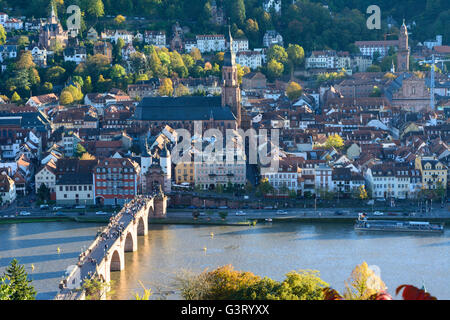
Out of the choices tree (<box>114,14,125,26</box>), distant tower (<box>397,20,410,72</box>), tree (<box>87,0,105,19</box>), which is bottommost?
distant tower (<box>397,20,410,72</box>)

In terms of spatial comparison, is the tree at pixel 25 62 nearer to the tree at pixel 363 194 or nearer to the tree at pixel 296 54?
the tree at pixel 296 54

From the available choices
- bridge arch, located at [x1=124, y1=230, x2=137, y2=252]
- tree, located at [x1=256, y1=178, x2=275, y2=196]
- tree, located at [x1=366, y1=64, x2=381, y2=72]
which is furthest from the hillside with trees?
bridge arch, located at [x1=124, y1=230, x2=137, y2=252]

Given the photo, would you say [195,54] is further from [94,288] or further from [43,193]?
[94,288]

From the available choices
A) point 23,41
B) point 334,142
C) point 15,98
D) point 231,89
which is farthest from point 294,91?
point 23,41

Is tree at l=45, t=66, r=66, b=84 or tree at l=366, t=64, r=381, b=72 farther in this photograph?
tree at l=366, t=64, r=381, b=72

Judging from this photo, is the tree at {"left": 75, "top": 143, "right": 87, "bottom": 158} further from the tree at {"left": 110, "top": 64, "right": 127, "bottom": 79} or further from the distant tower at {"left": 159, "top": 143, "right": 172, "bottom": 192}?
the tree at {"left": 110, "top": 64, "right": 127, "bottom": 79}

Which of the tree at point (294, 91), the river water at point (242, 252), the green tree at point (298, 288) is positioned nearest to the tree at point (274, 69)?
the tree at point (294, 91)

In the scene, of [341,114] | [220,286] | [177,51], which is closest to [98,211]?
[220,286]

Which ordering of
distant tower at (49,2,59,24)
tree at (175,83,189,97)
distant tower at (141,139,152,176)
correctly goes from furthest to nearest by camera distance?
distant tower at (49,2,59,24), tree at (175,83,189,97), distant tower at (141,139,152,176)
